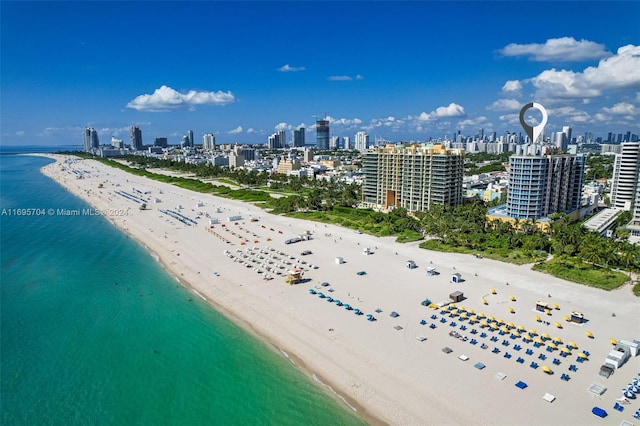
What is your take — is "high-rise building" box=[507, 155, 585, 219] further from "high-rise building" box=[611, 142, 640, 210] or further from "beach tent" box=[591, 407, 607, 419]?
"beach tent" box=[591, 407, 607, 419]

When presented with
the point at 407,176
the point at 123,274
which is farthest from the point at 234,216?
the point at 407,176

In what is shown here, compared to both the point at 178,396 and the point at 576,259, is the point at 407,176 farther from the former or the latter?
the point at 178,396

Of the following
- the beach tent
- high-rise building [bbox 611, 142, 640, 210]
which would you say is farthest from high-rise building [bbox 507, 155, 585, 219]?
the beach tent

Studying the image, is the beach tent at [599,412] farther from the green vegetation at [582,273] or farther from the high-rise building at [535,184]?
the high-rise building at [535,184]

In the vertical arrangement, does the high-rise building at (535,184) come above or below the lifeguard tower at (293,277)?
above

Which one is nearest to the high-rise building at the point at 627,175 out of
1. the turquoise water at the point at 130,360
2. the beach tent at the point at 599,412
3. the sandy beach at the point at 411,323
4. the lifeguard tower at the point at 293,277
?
the sandy beach at the point at 411,323

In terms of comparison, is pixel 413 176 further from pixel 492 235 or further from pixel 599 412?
pixel 599 412
